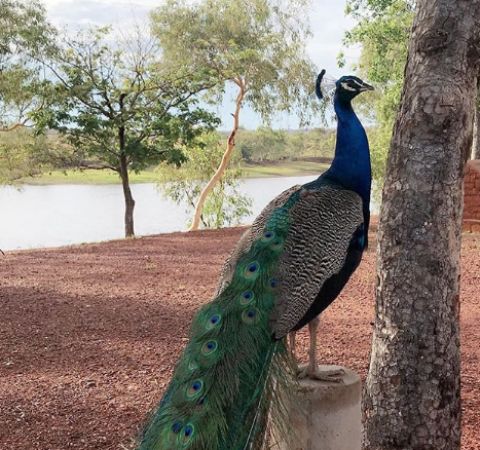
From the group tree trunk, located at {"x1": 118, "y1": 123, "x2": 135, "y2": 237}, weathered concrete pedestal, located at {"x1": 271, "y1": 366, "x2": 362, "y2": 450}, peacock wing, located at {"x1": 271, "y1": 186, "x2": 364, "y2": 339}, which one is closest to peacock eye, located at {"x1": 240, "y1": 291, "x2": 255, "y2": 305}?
peacock wing, located at {"x1": 271, "y1": 186, "x2": 364, "y2": 339}

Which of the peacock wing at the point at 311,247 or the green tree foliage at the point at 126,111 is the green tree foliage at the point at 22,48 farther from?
the peacock wing at the point at 311,247

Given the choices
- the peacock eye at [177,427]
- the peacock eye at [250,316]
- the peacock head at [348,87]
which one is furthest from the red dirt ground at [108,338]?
the peacock head at [348,87]

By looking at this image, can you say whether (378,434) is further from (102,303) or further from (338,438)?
(102,303)

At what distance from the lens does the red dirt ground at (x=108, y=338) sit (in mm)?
3830

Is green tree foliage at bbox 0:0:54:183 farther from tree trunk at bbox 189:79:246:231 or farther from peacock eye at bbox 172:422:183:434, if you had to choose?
peacock eye at bbox 172:422:183:434

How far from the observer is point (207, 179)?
1939 centimetres

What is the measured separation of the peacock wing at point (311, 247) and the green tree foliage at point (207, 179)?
1580 centimetres

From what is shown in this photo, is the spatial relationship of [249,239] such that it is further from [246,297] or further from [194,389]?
[194,389]

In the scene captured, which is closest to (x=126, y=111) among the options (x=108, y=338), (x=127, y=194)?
(x=127, y=194)

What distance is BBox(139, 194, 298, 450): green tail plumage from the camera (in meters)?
2.49

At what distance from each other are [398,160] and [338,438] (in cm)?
131

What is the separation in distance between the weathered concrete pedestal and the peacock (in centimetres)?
13

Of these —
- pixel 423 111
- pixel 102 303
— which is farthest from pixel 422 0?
pixel 102 303

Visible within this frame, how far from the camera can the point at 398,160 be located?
9.11 ft
